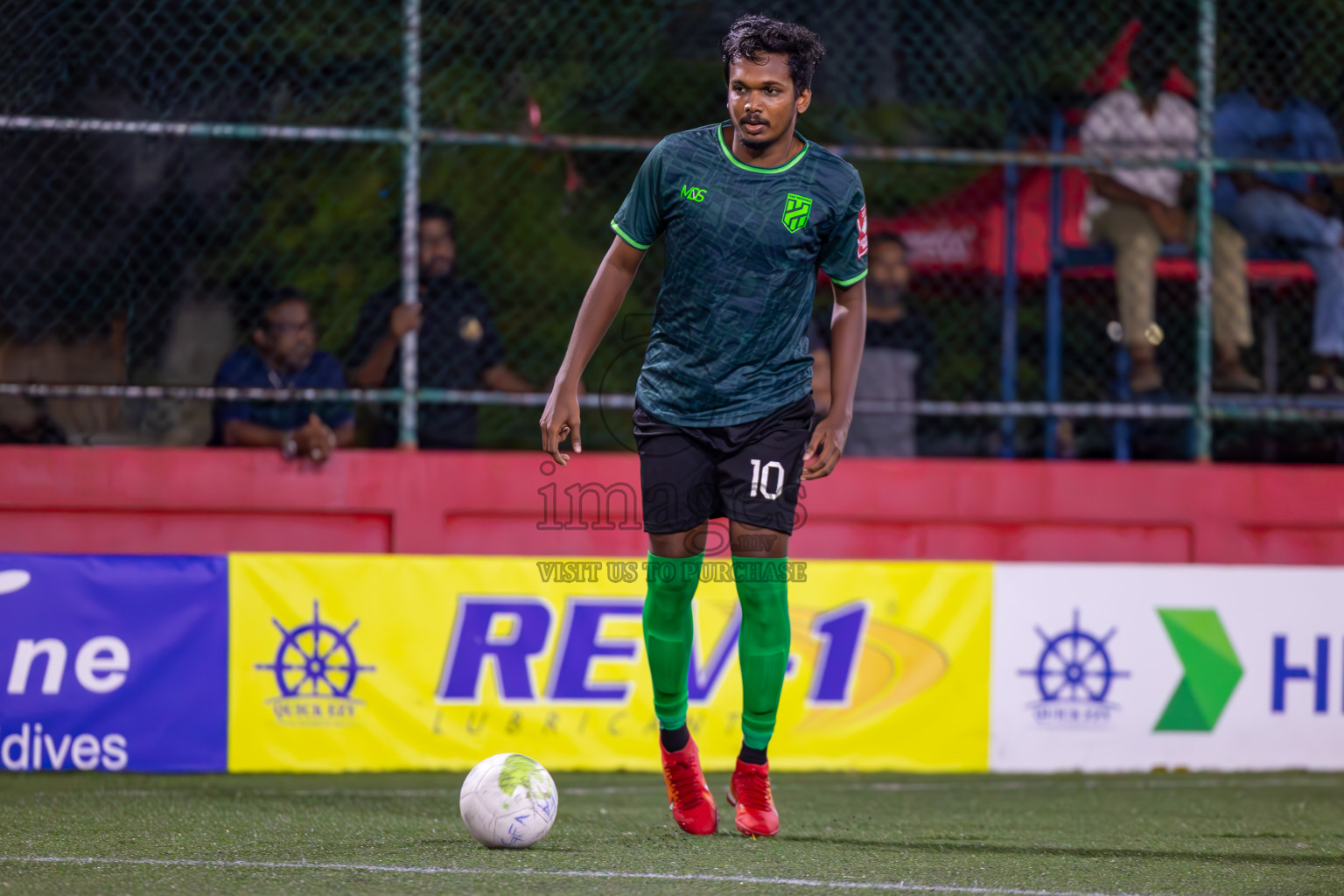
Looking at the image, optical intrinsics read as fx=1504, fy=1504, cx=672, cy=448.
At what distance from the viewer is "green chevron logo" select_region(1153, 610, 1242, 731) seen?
6262mm

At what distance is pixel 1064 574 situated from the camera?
6250mm

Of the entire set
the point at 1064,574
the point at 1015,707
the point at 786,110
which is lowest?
the point at 1015,707

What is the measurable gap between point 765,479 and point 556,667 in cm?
246

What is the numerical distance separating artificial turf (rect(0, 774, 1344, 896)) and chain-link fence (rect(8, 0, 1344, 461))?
1809 mm

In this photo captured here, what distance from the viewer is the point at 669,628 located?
3.89 meters

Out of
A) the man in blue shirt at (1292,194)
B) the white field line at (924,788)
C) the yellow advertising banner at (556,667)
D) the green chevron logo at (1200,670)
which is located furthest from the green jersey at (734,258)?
the man in blue shirt at (1292,194)

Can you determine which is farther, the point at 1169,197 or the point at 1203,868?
the point at 1169,197

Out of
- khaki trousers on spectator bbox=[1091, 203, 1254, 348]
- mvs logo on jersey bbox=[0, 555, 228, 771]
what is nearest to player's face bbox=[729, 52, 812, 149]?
mvs logo on jersey bbox=[0, 555, 228, 771]

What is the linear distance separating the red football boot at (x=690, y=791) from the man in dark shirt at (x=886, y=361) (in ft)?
10.3

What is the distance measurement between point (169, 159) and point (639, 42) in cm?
218

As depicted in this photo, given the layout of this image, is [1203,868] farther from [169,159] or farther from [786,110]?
[169,159]

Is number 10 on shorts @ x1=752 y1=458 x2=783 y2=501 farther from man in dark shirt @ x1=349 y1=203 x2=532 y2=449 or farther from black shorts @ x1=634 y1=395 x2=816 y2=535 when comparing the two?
man in dark shirt @ x1=349 y1=203 x2=532 y2=449

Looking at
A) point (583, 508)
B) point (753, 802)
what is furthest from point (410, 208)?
point (753, 802)

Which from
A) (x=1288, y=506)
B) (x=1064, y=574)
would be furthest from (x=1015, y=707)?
(x=1288, y=506)
